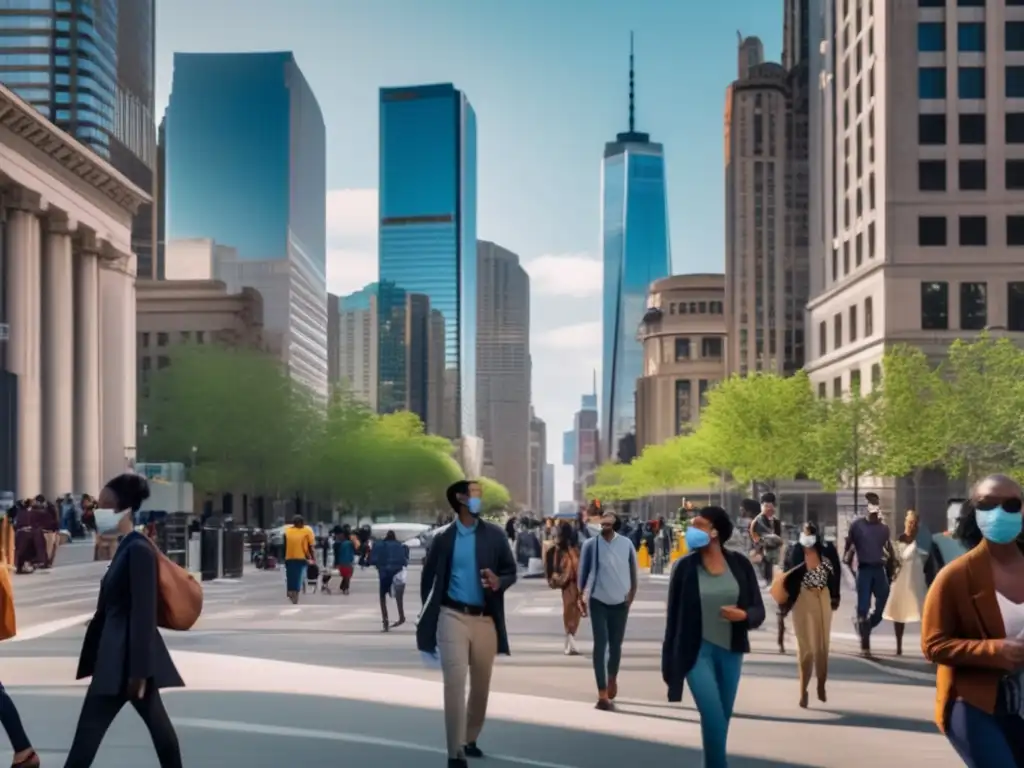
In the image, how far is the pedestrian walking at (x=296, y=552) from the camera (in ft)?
100

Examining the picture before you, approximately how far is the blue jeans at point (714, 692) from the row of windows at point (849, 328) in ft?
238

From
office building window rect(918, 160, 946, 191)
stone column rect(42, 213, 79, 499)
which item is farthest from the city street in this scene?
office building window rect(918, 160, 946, 191)

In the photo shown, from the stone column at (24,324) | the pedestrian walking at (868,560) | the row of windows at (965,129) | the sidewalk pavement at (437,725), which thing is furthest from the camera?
the row of windows at (965,129)

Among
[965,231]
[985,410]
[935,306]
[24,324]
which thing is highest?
[965,231]

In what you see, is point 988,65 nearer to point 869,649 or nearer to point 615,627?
point 869,649

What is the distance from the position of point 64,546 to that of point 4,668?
34038 millimetres

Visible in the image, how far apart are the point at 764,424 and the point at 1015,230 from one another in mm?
16752

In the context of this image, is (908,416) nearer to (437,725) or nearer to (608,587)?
(608,587)

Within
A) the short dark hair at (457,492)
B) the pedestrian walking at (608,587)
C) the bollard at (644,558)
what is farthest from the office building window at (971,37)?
the short dark hair at (457,492)

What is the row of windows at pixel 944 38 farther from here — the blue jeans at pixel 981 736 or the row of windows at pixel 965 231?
the blue jeans at pixel 981 736

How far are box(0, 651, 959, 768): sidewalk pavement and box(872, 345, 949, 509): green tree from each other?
52342 mm

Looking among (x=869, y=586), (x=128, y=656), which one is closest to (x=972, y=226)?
(x=869, y=586)

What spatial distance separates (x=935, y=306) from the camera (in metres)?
77.7

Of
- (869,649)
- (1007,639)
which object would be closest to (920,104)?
(869,649)
